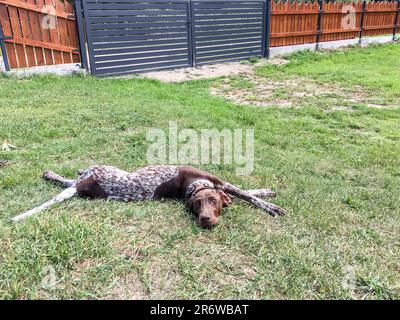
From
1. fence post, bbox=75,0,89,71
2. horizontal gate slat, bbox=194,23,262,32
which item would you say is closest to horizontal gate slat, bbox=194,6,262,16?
horizontal gate slat, bbox=194,23,262,32

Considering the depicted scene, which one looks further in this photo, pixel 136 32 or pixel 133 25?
pixel 136 32

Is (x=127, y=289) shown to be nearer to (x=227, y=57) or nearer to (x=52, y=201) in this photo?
(x=52, y=201)

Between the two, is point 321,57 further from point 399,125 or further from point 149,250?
point 149,250

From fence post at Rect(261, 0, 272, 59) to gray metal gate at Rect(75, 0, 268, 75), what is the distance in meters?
0.03

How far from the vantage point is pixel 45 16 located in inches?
301

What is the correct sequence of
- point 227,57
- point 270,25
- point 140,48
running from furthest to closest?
point 270,25, point 227,57, point 140,48

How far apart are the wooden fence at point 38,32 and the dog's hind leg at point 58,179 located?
5440mm

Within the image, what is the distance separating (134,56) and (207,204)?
25.6 feet

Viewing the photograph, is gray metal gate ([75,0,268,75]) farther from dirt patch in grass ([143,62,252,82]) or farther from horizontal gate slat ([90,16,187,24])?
dirt patch in grass ([143,62,252,82])

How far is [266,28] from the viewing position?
474 inches

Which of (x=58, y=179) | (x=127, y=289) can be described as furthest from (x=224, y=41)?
(x=127, y=289)

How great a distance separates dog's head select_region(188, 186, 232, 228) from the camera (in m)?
→ 2.41
